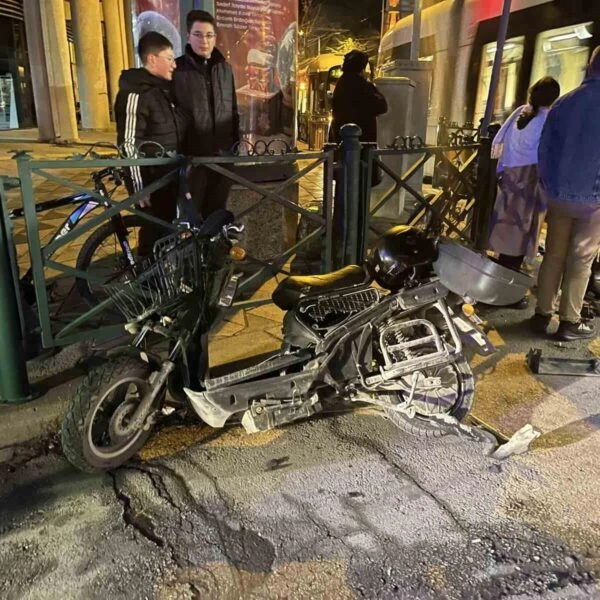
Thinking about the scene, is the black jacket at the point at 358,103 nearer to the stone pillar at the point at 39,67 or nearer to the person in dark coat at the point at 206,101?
the person in dark coat at the point at 206,101

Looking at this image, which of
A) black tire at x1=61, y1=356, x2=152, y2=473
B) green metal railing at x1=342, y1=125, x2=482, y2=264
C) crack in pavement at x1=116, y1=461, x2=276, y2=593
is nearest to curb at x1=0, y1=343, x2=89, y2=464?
black tire at x1=61, y1=356, x2=152, y2=473

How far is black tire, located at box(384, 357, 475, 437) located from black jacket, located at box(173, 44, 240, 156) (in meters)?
3.20

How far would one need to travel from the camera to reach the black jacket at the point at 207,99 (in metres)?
5.21

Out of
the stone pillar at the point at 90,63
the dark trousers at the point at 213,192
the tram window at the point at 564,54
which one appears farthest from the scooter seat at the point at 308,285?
the stone pillar at the point at 90,63

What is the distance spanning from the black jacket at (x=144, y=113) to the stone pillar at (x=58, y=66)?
50.6 ft

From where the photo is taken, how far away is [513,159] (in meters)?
5.51

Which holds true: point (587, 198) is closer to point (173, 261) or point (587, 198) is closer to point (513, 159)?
point (513, 159)

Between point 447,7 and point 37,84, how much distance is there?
1297cm

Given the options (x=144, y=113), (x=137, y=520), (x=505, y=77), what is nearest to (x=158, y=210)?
(x=144, y=113)

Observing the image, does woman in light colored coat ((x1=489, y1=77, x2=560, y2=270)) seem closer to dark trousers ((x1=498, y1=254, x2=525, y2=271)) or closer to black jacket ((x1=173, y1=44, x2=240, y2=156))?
dark trousers ((x1=498, y1=254, x2=525, y2=271))

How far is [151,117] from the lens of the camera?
4977 millimetres


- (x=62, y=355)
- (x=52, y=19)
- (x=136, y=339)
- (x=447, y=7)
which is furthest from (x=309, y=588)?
(x=52, y=19)

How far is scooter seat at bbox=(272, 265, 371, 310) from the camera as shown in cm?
321

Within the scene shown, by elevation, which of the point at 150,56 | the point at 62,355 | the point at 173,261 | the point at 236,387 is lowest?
the point at 62,355
